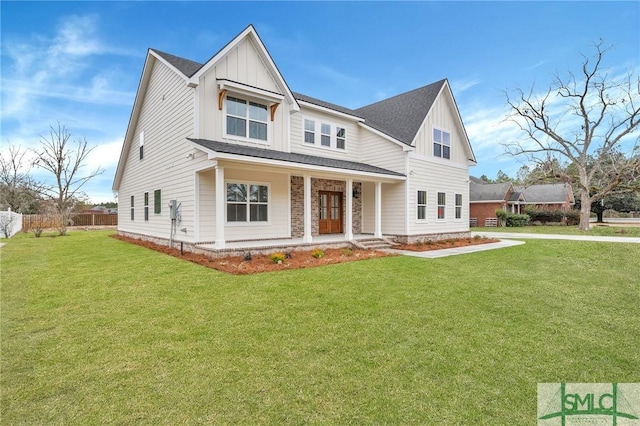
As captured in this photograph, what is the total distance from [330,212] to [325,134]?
3717 millimetres

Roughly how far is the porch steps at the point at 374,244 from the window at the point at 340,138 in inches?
197

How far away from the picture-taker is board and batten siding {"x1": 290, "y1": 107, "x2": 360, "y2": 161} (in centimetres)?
1361

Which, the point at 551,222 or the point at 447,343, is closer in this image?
the point at 447,343

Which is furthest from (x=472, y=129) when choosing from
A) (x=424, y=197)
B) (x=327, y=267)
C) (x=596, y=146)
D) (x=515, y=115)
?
(x=327, y=267)

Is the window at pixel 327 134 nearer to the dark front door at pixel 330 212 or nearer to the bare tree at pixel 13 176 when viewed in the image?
the dark front door at pixel 330 212

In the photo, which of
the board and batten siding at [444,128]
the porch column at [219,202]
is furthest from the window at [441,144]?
the porch column at [219,202]

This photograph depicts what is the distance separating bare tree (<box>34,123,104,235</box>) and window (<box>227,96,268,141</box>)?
73.9 ft

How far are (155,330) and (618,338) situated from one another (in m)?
6.18

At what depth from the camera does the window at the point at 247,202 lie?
1134 centimetres

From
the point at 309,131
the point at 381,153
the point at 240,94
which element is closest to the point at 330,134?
the point at 309,131

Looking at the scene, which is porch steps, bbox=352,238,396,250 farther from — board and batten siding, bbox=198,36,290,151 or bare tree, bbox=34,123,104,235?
bare tree, bbox=34,123,104,235

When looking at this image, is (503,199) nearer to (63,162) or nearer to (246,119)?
(246,119)

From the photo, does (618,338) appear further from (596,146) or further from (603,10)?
(596,146)

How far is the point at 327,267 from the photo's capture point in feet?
28.5
